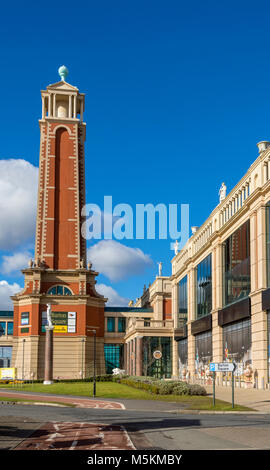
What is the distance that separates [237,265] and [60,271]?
128 feet

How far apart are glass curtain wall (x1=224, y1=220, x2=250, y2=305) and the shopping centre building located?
3.4 inches

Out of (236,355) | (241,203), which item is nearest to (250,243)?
(241,203)

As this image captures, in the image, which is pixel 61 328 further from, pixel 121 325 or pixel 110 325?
pixel 121 325

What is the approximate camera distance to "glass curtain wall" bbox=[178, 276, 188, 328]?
73562 millimetres

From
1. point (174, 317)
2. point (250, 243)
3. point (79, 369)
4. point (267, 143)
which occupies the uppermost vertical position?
point (267, 143)

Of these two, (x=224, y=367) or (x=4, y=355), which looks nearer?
(x=224, y=367)

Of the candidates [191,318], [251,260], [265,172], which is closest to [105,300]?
[191,318]

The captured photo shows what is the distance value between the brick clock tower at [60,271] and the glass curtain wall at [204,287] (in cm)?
2205

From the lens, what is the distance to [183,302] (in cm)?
7525

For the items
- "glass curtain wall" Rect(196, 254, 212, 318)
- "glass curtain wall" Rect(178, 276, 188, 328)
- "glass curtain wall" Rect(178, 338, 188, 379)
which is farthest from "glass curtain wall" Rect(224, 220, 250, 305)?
"glass curtain wall" Rect(178, 276, 188, 328)

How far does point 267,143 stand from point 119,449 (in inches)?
1316

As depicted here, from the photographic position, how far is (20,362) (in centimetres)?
8056
